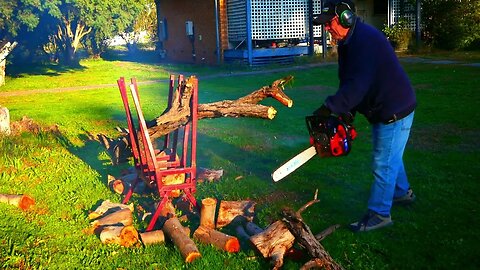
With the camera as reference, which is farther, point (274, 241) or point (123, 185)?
point (123, 185)

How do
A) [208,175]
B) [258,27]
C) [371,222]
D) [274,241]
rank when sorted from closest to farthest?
[274,241], [371,222], [208,175], [258,27]

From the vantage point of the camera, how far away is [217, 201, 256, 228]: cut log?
5109mm

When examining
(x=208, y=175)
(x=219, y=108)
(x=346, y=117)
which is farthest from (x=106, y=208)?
(x=346, y=117)

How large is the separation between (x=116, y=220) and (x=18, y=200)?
145cm

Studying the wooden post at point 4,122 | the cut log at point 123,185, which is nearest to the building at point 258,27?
the wooden post at point 4,122

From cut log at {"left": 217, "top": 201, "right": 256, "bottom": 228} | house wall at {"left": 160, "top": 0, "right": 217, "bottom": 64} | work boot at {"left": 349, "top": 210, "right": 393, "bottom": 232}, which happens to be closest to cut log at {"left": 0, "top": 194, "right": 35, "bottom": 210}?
cut log at {"left": 217, "top": 201, "right": 256, "bottom": 228}

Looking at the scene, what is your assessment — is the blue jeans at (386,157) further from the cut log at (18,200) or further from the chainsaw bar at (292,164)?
the cut log at (18,200)

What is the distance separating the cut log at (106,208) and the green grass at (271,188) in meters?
0.12

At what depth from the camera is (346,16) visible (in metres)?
4.32

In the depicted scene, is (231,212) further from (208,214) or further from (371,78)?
(371,78)

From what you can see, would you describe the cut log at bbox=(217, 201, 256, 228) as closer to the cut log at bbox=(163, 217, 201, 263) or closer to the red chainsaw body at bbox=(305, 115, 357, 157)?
the cut log at bbox=(163, 217, 201, 263)

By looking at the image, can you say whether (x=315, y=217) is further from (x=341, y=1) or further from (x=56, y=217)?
(x=56, y=217)

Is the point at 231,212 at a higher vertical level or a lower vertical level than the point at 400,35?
lower

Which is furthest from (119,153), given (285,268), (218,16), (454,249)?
(218,16)
